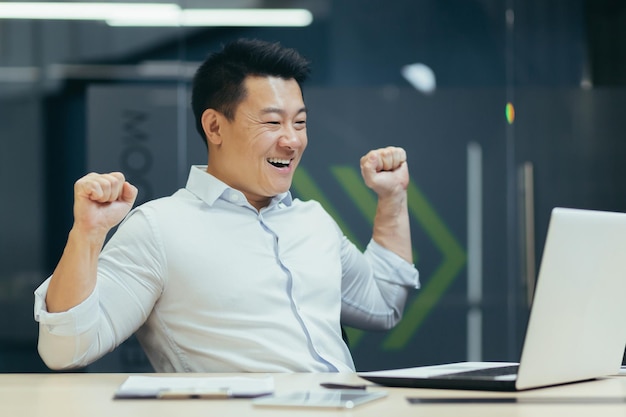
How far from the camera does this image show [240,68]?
2570mm

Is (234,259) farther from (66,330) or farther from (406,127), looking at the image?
(406,127)

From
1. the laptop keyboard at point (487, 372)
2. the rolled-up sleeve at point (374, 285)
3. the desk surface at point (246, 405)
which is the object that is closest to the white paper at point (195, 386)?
the desk surface at point (246, 405)

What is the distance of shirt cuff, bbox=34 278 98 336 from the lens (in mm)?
1979

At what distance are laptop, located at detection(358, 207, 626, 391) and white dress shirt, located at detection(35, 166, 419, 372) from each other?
538mm

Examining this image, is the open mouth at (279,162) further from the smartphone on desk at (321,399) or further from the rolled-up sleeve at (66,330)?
the smartphone on desk at (321,399)

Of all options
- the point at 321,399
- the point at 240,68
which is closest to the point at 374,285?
the point at 240,68

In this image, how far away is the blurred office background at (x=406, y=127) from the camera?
14.6 ft

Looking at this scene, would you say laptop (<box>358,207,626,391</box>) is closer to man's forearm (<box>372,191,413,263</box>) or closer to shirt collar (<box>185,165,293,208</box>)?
shirt collar (<box>185,165,293,208</box>)

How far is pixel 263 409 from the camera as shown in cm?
142

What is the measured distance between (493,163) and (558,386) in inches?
116

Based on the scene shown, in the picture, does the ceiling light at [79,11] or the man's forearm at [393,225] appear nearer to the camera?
the man's forearm at [393,225]

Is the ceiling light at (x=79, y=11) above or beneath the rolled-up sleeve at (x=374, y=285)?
above

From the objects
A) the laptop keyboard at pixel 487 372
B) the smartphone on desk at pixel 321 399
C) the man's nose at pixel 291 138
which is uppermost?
the man's nose at pixel 291 138

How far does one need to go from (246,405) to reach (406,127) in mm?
3217
